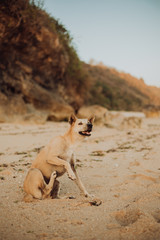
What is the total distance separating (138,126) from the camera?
16953 mm

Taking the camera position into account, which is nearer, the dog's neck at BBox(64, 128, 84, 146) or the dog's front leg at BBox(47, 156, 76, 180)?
the dog's front leg at BBox(47, 156, 76, 180)

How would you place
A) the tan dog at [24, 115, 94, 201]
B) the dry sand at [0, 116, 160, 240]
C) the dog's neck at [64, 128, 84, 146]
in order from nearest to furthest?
the dry sand at [0, 116, 160, 240] → the tan dog at [24, 115, 94, 201] → the dog's neck at [64, 128, 84, 146]

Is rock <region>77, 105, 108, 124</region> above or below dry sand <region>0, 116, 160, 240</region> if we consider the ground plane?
above

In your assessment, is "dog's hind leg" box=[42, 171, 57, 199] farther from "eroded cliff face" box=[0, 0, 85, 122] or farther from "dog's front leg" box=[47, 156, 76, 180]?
"eroded cliff face" box=[0, 0, 85, 122]

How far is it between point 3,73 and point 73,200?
42.8 feet

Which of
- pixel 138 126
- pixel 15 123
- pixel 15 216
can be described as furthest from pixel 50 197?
pixel 138 126

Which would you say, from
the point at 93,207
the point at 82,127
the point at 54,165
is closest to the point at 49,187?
the point at 54,165

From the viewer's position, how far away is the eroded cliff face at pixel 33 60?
40.8ft

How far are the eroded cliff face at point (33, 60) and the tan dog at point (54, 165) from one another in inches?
376

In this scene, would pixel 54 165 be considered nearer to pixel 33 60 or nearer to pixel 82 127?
pixel 82 127

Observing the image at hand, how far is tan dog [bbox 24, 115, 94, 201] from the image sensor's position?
3531mm

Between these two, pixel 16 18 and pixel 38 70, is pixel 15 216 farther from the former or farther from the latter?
pixel 38 70

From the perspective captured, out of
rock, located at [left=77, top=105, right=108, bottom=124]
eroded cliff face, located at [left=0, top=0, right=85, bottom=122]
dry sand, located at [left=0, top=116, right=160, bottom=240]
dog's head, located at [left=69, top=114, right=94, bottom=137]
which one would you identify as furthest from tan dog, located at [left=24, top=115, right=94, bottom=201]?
rock, located at [left=77, top=105, right=108, bottom=124]

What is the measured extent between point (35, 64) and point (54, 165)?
15.2m
